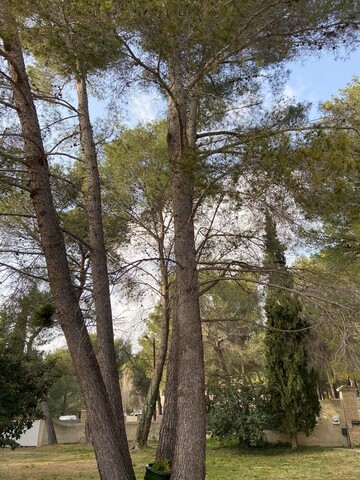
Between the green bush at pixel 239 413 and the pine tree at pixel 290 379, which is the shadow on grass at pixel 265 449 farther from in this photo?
the pine tree at pixel 290 379

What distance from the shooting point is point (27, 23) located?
503cm

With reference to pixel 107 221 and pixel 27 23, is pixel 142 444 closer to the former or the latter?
pixel 107 221

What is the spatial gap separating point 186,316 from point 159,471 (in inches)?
59.8

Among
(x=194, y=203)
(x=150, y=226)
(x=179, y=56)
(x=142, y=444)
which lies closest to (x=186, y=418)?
(x=194, y=203)

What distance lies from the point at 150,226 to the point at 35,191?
415 cm

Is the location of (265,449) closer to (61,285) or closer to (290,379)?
(290,379)

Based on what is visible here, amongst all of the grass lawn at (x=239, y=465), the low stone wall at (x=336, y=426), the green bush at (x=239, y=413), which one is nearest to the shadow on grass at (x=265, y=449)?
the grass lawn at (x=239, y=465)

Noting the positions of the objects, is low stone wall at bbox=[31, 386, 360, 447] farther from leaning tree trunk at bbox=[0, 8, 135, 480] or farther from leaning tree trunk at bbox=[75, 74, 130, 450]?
leaning tree trunk at bbox=[0, 8, 135, 480]

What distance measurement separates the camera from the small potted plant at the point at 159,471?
4090 millimetres

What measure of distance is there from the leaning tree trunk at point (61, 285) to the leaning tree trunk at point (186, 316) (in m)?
0.70

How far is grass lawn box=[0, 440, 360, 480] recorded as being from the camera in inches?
273

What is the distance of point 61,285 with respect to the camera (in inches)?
181

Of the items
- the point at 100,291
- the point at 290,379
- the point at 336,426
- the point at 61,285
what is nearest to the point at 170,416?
the point at 100,291

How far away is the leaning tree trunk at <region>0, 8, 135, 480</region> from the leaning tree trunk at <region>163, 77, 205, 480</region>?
2.29 ft
